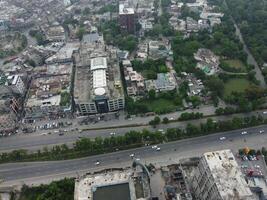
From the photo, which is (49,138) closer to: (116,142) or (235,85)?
(116,142)

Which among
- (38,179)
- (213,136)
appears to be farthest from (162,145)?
(38,179)

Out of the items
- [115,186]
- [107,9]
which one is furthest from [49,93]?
[107,9]

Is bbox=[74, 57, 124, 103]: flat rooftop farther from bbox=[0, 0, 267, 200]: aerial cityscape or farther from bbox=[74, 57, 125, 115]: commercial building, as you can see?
bbox=[0, 0, 267, 200]: aerial cityscape

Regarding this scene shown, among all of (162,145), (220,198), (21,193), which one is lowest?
(21,193)

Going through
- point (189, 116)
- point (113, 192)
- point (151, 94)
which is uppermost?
point (113, 192)

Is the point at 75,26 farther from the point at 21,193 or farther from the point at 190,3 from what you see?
the point at 21,193

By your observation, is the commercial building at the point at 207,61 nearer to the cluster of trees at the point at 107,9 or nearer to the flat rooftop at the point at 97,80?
the flat rooftop at the point at 97,80

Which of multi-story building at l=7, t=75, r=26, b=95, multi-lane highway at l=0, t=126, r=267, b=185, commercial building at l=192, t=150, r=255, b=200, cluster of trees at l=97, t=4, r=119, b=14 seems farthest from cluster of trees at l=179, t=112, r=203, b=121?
cluster of trees at l=97, t=4, r=119, b=14
